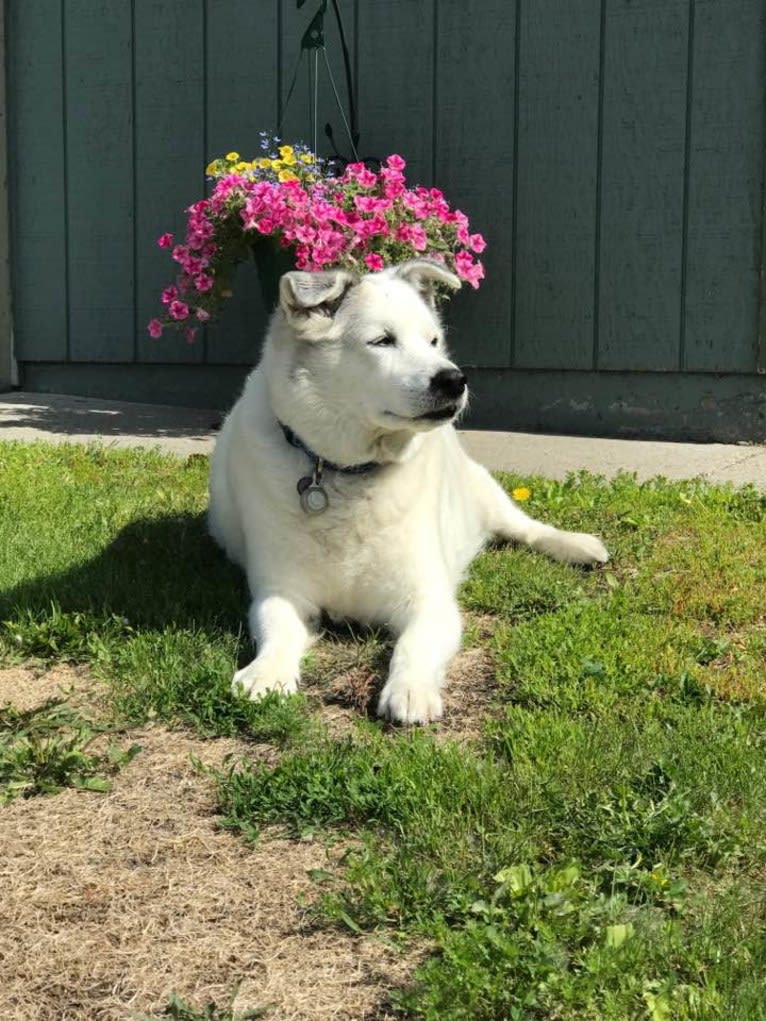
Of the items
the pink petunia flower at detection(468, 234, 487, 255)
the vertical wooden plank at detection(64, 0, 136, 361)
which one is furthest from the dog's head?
the vertical wooden plank at detection(64, 0, 136, 361)

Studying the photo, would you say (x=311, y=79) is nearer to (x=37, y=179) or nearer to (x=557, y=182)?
(x=557, y=182)

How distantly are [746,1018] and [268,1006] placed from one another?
681 millimetres

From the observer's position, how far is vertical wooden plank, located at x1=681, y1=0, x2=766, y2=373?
20.9ft

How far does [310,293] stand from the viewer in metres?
3.31

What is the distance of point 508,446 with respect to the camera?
6.54 m

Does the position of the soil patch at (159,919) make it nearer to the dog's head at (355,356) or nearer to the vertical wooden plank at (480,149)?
the dog's head at (355,356)

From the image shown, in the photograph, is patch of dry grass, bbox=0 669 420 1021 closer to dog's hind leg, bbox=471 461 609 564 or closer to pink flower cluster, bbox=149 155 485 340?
dog's hind leg, bbox=471 461 609 564

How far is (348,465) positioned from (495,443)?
3.36 metres

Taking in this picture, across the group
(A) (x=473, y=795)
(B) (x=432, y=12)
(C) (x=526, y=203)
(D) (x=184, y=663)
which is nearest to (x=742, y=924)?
(A) (x=473, y=795)

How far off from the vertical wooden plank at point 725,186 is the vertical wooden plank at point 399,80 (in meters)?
1.63

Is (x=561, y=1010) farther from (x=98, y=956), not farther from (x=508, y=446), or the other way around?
(x=508, y=446)

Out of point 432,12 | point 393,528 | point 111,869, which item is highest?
point 432,12

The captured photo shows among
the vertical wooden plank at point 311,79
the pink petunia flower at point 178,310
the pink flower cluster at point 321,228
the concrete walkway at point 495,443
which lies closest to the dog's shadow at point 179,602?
the concrete walkway at point 495,443

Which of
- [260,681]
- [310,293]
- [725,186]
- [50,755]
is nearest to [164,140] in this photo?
[725,186]
